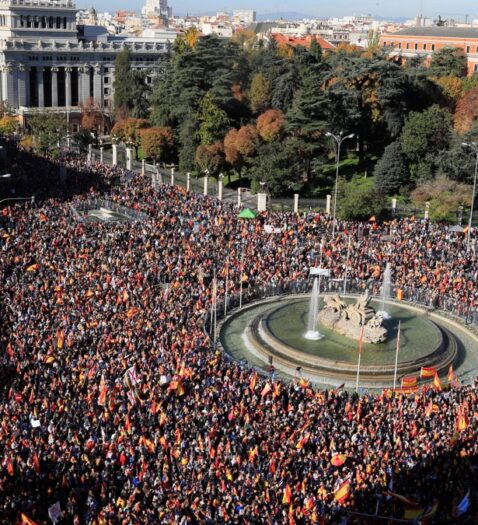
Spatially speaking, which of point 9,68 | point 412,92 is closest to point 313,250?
point 412,92

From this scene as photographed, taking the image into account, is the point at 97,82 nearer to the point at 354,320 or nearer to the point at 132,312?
the point at 132,312

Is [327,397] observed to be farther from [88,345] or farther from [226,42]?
[226,42]

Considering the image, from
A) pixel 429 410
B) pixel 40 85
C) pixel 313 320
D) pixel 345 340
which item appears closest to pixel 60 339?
pixel 313 320

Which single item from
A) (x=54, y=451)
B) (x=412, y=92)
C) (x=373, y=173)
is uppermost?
(x=412, y=92)

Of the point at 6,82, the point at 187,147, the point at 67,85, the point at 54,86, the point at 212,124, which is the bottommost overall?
the point at 187,147

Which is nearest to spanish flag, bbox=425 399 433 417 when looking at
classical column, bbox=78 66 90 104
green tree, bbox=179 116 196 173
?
green tree, bbox=179 116 196 173

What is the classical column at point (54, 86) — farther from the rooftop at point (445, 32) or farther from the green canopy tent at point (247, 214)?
the green canopy tent at point (247, 214)
